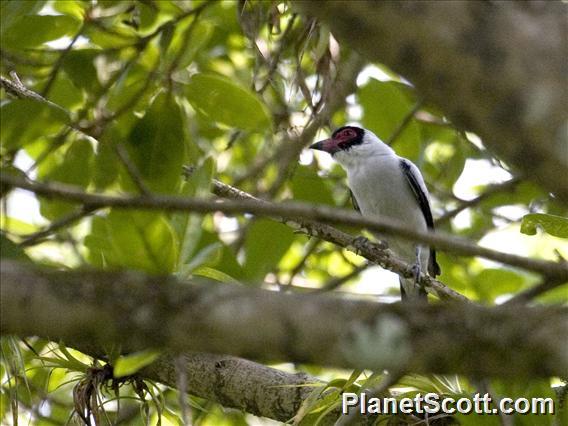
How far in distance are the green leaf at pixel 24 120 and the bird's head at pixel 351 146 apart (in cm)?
324

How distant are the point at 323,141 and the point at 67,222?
4184 mm

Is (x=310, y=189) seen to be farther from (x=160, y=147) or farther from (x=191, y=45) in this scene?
(x=160, y=147)

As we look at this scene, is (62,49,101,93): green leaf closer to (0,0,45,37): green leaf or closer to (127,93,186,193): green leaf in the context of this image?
(0,0,45,37): green leaf

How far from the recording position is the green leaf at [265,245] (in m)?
3.39

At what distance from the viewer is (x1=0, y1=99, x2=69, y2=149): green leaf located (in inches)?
114

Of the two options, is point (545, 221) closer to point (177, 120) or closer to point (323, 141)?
point (177, 120)

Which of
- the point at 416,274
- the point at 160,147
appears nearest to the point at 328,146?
the point at 416,274

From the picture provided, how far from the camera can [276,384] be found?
3211mm

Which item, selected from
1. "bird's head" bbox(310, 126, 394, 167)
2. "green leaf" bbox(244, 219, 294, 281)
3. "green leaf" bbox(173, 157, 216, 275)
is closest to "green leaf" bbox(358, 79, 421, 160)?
"green leaf" bbox(244, 219, 294, 281)

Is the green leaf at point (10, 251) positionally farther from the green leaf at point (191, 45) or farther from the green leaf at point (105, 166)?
the green leaf at point (191, 45)

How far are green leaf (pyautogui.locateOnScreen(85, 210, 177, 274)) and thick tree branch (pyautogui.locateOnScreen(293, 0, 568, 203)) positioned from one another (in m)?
0.74

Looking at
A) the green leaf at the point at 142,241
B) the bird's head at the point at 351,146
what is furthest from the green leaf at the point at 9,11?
the bird's head at the point at 351,146

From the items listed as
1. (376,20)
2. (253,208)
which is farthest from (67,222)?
(376,20)

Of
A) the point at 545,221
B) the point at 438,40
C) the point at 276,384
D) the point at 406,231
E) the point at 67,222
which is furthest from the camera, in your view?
the point at 276,384
